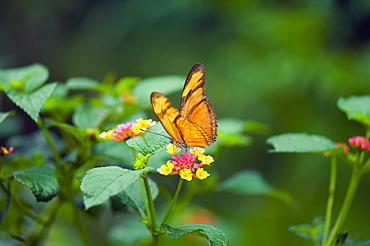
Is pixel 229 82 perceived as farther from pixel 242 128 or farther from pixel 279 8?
pixel 242 128

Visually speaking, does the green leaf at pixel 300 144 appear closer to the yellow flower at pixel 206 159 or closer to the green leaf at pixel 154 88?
the yellow flower at pixel 206 159

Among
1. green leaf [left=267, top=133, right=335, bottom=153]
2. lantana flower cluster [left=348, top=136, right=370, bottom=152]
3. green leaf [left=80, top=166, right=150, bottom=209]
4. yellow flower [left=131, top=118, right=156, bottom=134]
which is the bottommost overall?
green leaf [left=80, top=166, right=150, bottom=209]

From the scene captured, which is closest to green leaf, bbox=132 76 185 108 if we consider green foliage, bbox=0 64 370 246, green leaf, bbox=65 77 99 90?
green foliage, bbox=0 64 370 246

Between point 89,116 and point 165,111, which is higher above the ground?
point 165,111

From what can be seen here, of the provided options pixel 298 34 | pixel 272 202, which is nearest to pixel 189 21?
pixel 298 34

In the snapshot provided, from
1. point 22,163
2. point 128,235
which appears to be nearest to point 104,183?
point 22,163

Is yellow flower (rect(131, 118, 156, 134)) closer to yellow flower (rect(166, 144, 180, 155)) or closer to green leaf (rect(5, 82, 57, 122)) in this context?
yellow flower (rect(166, 144, 180, 155))

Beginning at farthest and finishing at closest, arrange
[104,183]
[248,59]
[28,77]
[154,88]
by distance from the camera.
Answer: [248,59]
[154,88]
[28,77]
[104,183]

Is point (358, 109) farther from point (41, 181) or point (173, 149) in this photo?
point (41, 181)
